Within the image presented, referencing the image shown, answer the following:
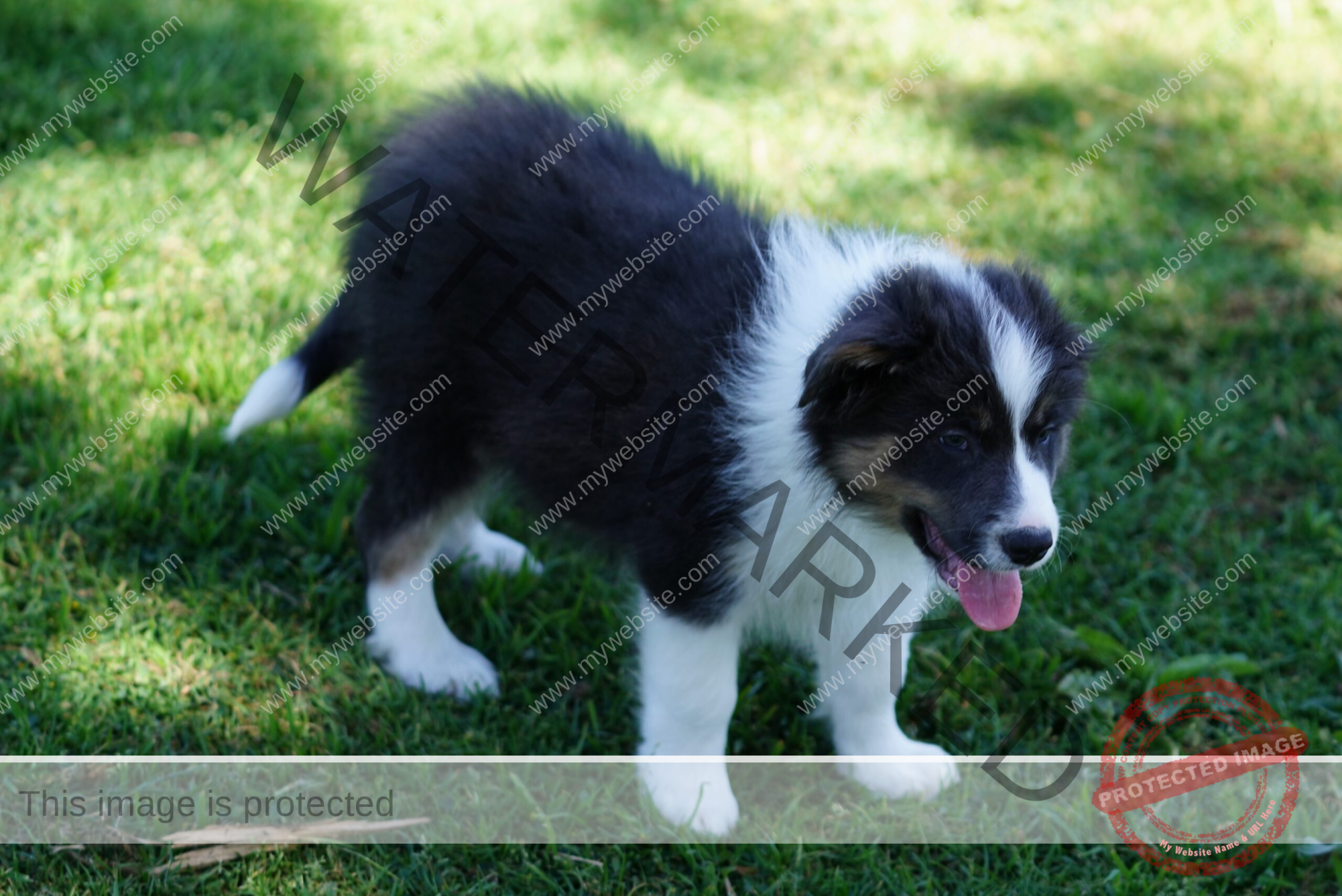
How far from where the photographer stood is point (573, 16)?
7.01 metres

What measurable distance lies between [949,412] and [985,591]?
1.53 feet

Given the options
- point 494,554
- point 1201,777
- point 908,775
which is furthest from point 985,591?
point 494,554

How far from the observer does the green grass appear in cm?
314

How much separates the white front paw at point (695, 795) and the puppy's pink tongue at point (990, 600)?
2.73 ft

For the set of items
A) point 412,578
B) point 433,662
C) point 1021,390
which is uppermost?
point 1021,390

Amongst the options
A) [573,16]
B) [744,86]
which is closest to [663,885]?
[744,86]

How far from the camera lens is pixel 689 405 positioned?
276 cm

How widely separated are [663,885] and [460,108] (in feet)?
7.18

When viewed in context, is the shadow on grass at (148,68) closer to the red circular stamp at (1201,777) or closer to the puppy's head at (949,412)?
the puppy's head at (949,412)

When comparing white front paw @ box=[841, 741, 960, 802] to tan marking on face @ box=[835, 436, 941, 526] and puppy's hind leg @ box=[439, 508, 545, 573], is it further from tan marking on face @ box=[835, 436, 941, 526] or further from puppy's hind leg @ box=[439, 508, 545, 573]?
puppy's hind leg @ box=[439, 508, 545, 573]

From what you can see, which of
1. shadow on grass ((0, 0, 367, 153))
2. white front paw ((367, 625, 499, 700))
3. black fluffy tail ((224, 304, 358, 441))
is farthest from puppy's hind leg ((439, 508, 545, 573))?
shadow on grass ((0, 0, 367, 153))

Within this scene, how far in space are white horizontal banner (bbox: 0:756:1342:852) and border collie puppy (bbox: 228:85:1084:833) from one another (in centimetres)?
9

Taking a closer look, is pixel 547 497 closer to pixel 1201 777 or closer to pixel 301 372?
pixel 301 372

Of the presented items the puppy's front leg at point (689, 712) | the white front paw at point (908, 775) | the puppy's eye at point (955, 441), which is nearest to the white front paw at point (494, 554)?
the puppy's front leg at point (689, 712)
